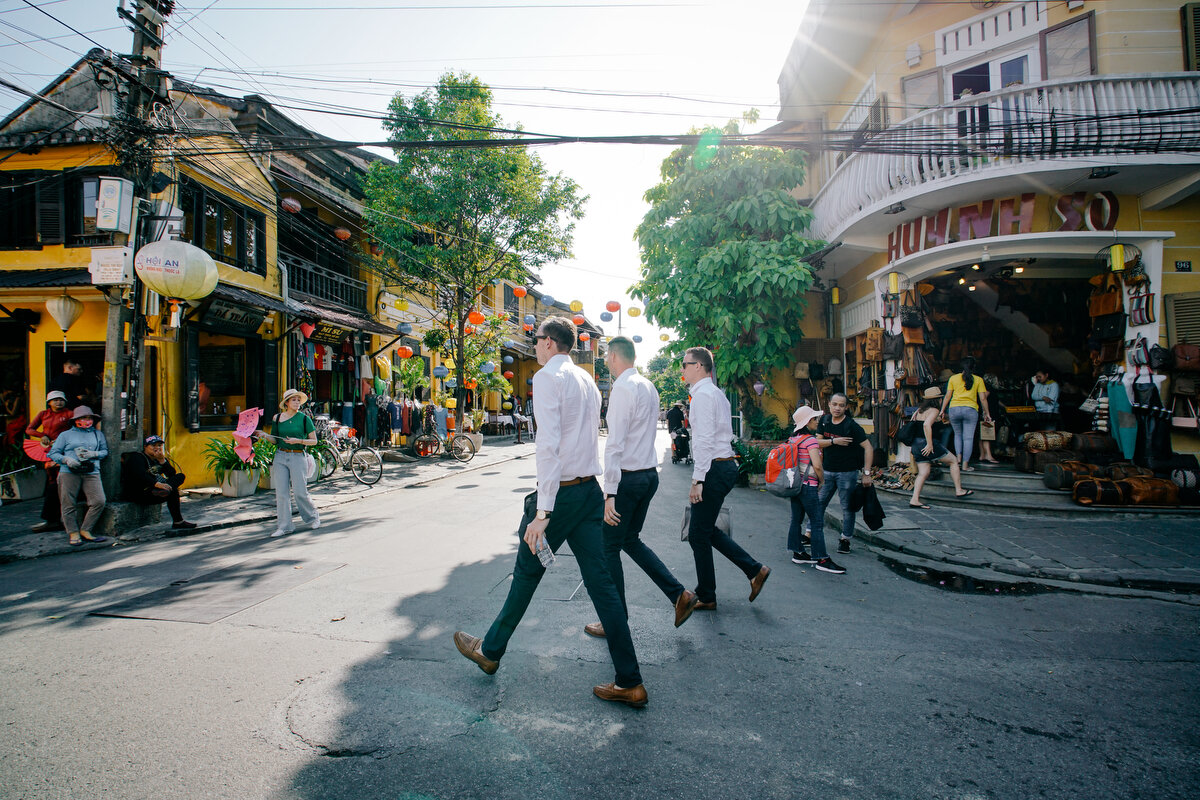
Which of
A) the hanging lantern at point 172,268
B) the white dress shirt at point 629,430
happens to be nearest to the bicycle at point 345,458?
the hanging lantern at point 172,268

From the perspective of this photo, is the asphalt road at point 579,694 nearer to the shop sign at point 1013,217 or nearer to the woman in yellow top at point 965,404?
the woman in yellow top at point 965,404

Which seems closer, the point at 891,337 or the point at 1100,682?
the point at 1100,682

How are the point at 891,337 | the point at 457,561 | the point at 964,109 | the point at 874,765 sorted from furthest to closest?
1. the point at 891,337
2. the point at 964,109
3. the point at 457,561
4. the point at 874,765

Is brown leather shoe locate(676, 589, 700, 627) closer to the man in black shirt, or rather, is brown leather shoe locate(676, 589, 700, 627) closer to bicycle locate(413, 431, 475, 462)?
the man in black shirt

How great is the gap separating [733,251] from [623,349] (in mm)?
7954

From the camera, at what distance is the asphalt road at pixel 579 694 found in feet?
7.94

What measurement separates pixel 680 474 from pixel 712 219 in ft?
19.0

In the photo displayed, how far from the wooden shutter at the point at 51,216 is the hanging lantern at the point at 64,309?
3.59ft

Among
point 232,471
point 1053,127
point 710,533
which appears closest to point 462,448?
point 232,471

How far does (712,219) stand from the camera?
12.1 meters

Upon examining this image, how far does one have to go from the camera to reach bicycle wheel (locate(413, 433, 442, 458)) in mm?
16531

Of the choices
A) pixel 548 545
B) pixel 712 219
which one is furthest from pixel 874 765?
pixel 712 219

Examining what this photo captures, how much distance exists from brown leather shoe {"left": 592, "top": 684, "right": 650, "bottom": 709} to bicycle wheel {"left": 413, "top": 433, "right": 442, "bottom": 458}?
14.4 m

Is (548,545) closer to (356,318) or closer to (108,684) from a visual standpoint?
(108,684)
